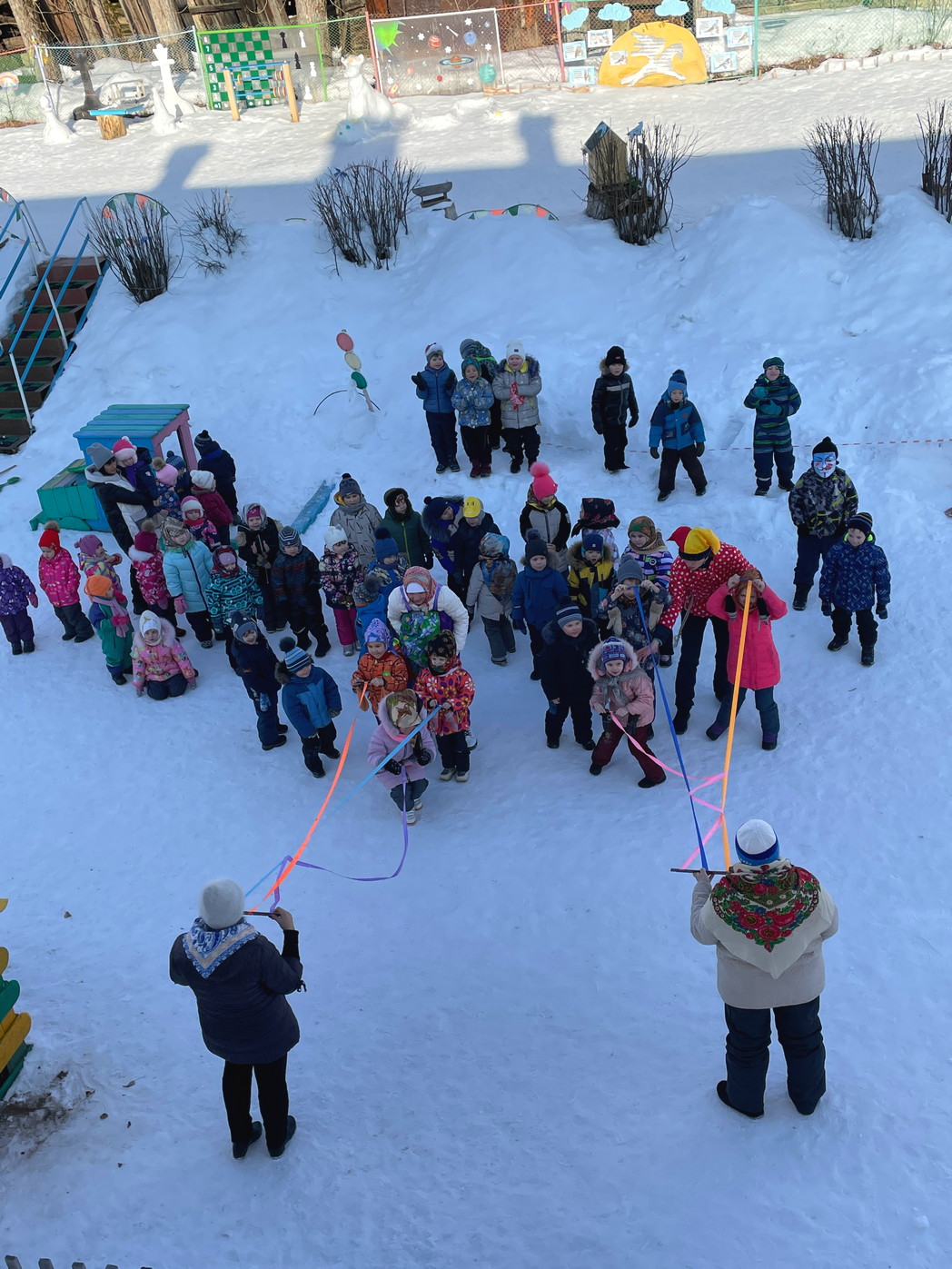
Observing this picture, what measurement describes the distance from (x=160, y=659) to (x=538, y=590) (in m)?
3.02

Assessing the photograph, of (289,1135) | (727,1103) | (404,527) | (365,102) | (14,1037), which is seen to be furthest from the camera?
(365,102)

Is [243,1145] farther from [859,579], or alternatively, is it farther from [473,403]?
[473,403]

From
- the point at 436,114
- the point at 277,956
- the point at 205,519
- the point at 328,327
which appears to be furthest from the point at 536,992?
the point at 436,114

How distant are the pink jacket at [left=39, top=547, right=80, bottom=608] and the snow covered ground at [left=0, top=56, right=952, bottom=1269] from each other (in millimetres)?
480

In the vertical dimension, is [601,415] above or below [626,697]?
above

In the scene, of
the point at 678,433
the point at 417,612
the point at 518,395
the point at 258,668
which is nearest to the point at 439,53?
the point at 518,395

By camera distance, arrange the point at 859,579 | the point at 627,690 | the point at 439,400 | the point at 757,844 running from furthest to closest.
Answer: the point at 439,400 → the point at 859,579 → the point at 627,690 → the point at 757,844

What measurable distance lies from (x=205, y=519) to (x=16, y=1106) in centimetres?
507

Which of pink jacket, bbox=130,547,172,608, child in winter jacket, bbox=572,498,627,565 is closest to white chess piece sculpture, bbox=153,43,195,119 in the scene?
pink jacket, bbox=130,547,172,608

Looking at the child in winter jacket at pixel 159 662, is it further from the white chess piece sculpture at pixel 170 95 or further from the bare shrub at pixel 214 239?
the white chess piece sculpture at pixel 170 95

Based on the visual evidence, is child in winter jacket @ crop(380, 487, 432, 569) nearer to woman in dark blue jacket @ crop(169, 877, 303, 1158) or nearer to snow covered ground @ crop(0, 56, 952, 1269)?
snow covered ground @ crop(0, 56, 952, 1269)

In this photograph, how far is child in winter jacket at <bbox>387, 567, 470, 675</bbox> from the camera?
6.80 meters

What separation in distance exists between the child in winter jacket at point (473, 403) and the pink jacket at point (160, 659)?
10.6 ft

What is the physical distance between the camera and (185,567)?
27.0 feet
